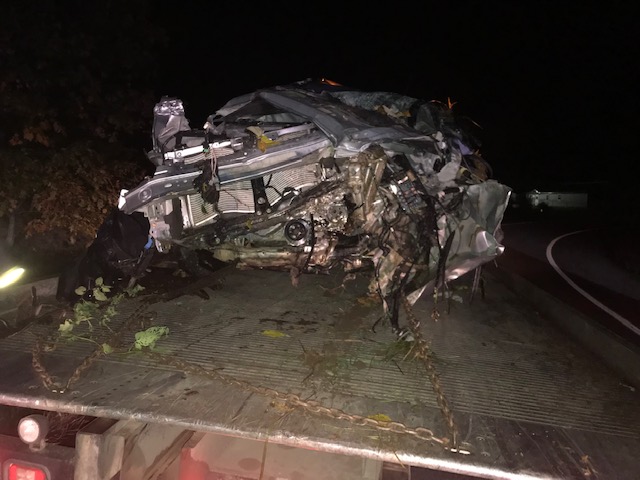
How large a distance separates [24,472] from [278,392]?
1065 mm

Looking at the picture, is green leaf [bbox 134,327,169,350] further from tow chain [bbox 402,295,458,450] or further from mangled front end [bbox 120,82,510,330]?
tow chain [bbox 402,295,458,450]

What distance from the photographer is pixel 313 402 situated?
1.99 metres

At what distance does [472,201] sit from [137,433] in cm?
288

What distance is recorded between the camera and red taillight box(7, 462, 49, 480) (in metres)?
1.71

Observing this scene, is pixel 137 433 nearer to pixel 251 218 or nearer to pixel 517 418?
pixel 517 418

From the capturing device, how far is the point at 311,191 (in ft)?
11.6

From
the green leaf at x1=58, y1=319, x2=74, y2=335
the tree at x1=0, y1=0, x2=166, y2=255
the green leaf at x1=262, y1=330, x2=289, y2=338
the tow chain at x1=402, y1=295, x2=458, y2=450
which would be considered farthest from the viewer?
the tree at x1=0, y1=0, x2=166, y2=255

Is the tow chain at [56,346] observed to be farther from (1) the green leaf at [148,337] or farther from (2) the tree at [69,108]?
(2) the tree at [69,108]

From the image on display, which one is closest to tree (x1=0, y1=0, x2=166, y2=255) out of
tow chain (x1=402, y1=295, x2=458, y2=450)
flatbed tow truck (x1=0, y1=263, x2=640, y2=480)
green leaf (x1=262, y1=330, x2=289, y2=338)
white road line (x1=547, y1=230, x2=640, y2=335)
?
flatbed tow truck (x1=0, y1=263, x2=640, y2=480)

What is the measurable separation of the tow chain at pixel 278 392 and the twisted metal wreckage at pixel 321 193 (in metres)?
0.88

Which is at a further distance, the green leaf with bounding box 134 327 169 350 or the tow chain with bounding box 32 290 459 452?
the green leaf with bounding box 134 327 169 350

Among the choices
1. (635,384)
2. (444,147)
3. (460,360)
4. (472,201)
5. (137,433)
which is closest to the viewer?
(137,433)

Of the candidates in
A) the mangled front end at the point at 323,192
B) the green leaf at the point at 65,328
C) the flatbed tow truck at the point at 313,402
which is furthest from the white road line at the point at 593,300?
the green leaf at the point at 65,328

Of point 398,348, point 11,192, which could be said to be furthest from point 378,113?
point 11,192
